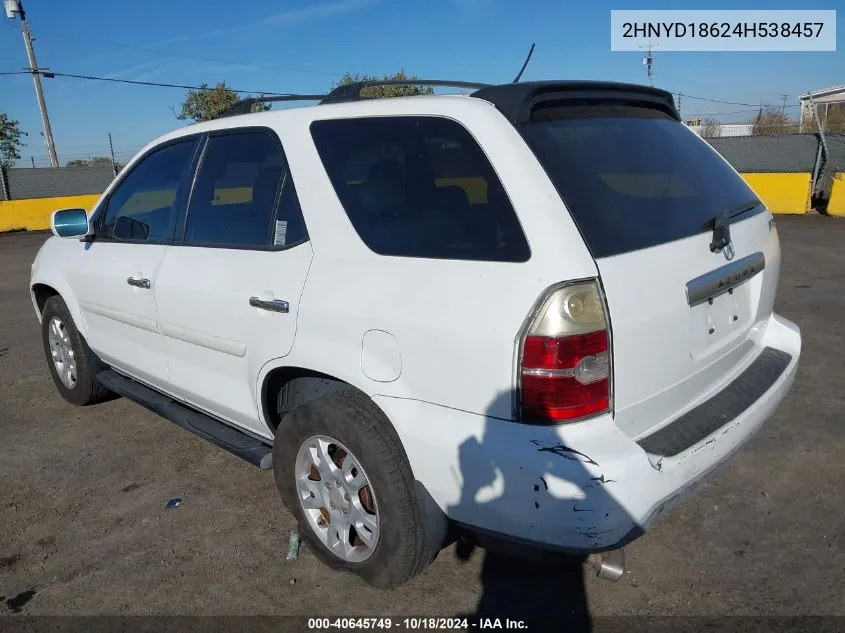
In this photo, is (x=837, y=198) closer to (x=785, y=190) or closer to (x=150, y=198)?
(x=785, y=190)

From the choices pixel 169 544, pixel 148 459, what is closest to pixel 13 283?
pixel 148 459

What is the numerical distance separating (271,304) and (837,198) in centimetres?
1507

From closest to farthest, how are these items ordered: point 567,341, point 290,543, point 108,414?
point 567,341, point 290,543, point 108,414

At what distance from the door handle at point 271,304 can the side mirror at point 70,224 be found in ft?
5.95

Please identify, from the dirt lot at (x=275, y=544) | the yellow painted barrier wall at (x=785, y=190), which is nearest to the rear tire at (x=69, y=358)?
the dirt lot at (x=275, y=544)

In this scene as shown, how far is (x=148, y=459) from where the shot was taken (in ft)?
12.7

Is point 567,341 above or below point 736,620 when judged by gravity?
above

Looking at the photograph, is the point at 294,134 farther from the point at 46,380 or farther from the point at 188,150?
the point at 46,380

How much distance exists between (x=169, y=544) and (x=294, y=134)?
189cm

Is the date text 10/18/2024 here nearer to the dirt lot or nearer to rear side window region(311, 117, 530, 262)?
the dirt lot

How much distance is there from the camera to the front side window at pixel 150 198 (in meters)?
3.47

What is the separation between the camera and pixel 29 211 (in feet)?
61.5

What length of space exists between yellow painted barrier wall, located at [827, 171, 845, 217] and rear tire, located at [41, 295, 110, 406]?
14796mm

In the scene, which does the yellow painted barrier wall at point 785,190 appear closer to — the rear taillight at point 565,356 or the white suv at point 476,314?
the white suv at point 476,314
